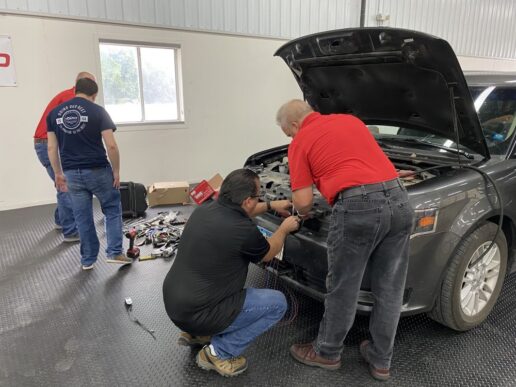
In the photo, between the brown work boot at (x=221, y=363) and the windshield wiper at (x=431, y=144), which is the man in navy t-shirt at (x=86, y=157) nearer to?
the brown work boot at (x=221, y=363)

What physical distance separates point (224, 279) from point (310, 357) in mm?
707

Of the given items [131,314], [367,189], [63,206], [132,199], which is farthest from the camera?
[132,199]

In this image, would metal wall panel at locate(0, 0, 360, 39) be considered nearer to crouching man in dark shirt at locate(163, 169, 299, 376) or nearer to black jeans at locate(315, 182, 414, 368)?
crouching man in dark shirt at locate(163, 169, 299, 376)

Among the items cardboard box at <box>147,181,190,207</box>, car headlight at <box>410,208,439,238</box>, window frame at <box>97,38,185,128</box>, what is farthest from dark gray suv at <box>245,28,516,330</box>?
window frame at <box>97,38,185,128</box>

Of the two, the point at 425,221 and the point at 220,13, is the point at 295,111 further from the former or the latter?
the point at 220,13

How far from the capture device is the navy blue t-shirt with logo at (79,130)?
3117 mm

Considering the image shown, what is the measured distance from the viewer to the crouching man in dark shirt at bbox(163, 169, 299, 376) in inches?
76.0

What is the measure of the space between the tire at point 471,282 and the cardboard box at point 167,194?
392 centimetres

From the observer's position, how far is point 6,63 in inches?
201

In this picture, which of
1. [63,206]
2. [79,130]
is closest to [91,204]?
[79,130]

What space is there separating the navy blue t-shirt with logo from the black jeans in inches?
87.4

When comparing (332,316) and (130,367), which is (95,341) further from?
(332,316)

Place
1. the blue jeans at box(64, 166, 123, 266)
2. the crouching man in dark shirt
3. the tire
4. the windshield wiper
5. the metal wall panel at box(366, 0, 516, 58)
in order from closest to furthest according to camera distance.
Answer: the crouching man in dark shirt, the tire, the windshield wiper, the blue jeans at box(64, 166, 123, 266), the metal wall panel at box(366, 0, 516, 58)

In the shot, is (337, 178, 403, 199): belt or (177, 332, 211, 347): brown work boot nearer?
(337, 178, 403, 199): belt
